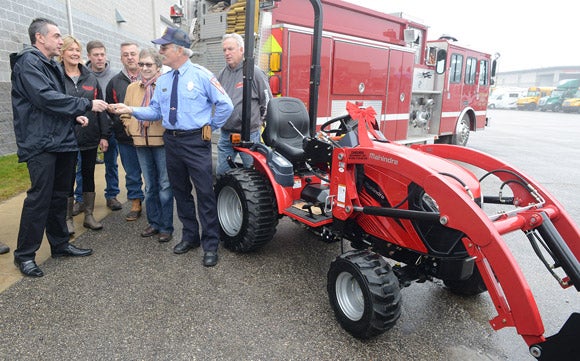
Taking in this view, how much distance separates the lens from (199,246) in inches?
167

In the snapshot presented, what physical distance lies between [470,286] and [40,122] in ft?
12.5

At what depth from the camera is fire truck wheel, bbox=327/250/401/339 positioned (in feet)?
8.43

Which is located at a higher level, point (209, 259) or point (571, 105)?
point (571, 105)

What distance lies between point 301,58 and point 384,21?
2.80m

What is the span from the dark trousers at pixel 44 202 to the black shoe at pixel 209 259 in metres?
1.38

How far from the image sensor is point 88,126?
444 cm

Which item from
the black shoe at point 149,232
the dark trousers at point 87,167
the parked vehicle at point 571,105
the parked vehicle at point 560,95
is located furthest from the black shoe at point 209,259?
the parked vehicle at point 560,95

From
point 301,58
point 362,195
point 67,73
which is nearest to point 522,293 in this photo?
point 362,195

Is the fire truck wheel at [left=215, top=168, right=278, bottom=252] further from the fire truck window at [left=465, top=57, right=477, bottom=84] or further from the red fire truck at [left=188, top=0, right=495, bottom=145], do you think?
the fire truck window at [left=465, top=57, right=477, bottom=84]

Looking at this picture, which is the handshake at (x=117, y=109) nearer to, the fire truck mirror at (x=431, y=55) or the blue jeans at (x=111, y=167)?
the blue jeans at (x=111, y=167)

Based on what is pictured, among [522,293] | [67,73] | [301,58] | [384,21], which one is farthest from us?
[384,21]

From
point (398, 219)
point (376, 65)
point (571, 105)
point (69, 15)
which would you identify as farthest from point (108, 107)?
point (571, 105)

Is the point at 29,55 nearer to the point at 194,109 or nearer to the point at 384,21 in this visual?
the point at 194,109

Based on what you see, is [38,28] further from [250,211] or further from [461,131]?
[461,131]
